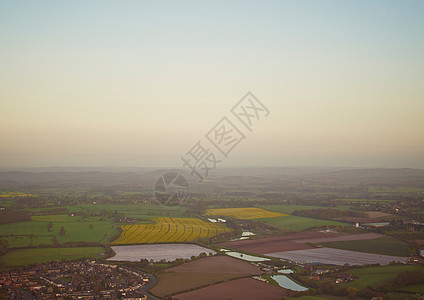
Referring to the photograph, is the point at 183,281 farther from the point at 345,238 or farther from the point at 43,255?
the point at 345,238

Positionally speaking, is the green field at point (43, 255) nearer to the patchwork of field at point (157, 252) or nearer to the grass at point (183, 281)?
the patchwork of field at point (157, 252)

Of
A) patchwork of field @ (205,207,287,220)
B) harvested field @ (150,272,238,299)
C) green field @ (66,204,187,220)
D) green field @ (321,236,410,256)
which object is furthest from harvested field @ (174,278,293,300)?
green field @ (66,204,187,220)

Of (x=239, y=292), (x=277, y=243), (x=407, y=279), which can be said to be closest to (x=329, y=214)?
(x=277, y=243)

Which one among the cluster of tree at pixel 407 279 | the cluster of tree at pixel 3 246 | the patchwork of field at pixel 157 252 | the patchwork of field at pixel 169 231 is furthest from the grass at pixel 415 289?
the cluster of tree at pixel 3 246

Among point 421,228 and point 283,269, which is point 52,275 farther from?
point 421,228

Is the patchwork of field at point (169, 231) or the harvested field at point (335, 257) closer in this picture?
the harvested field at point (335, 257)
